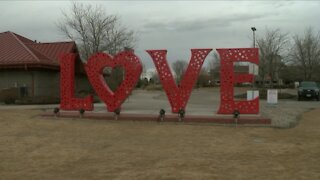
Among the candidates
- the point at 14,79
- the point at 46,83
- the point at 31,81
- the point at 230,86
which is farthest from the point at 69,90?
the point at 14,79

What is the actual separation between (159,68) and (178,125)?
3.64 metres

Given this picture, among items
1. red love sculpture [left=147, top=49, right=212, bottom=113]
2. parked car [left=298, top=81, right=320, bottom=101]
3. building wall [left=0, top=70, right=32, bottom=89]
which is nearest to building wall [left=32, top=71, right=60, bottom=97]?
building wall [left=0, top=70, right=32, bottom=89]

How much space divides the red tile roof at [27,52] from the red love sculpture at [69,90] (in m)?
8.87

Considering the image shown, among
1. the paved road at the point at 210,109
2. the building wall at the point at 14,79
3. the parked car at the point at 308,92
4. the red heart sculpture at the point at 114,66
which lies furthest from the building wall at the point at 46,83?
the parked car at the point at 308,92

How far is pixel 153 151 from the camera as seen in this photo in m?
13.0

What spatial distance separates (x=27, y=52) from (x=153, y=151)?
22819 mm

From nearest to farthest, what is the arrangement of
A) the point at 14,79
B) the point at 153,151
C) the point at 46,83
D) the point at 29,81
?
1. the point at 153,151
2. the point at 29,81
3. the point at 14,79
4. the point at 46,83

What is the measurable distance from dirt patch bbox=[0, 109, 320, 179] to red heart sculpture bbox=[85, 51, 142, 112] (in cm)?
217

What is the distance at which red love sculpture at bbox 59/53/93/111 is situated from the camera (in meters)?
22.8

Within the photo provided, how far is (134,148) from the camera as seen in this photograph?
13.5 metres

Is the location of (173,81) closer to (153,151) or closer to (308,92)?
(153,151)

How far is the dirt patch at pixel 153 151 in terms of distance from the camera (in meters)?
10.1

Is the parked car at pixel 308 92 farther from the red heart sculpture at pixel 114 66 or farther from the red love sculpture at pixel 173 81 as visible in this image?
the red heart sculpture at pixel 114 66

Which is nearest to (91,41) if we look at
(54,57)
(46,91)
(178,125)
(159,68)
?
(54,57)
